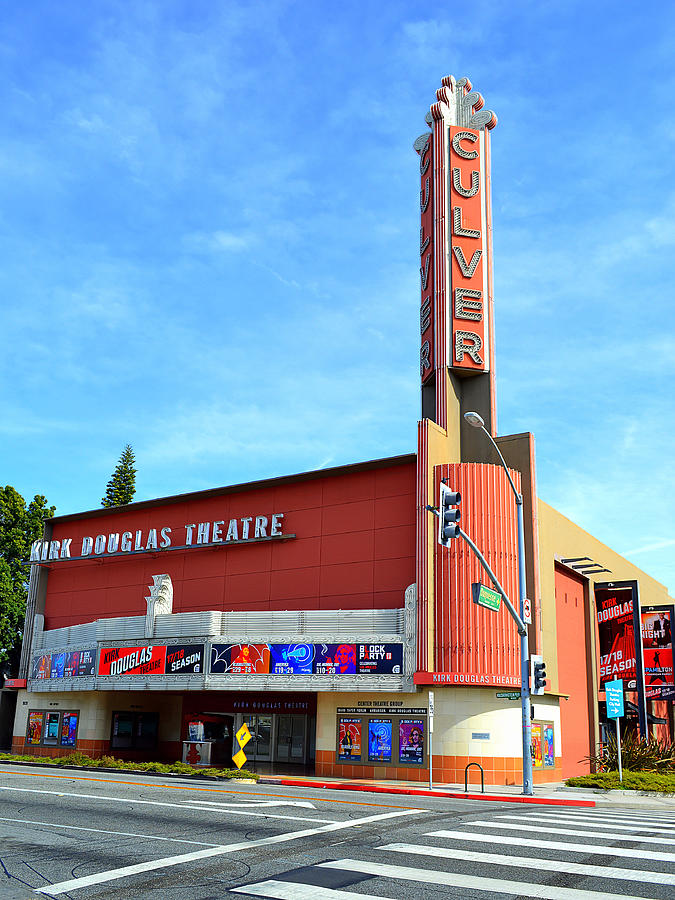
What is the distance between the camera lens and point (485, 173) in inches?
1715

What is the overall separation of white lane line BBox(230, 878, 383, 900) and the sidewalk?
1485 centimetres

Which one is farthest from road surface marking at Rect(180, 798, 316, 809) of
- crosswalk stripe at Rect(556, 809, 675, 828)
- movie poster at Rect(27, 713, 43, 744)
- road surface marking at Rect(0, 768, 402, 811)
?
movie poster at Rect(27, 713, 43, 744)

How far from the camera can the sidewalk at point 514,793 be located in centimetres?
2323

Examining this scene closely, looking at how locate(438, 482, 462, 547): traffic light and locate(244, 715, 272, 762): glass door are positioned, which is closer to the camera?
locate(438, 482, 462, 547): traffic light

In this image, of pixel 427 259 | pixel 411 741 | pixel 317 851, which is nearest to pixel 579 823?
pixel 317 851

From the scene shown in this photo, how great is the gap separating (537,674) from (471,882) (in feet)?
54.9

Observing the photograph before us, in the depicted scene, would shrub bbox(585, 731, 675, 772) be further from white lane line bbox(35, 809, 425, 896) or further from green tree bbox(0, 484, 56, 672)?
green tree bbox(0, 484, 56, 672)

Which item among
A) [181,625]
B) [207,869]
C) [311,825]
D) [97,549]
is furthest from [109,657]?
[207,869]

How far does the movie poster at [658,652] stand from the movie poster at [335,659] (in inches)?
652

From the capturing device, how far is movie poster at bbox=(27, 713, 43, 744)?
43250mm

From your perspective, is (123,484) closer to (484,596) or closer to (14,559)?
(14,559)

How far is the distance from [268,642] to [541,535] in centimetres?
1250

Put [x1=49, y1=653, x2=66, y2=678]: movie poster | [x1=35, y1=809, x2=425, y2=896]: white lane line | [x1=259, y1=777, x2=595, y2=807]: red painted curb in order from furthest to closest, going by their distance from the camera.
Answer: [x1=49, y1=653, x2=66, y2=678]: movie poster → [x1=259, y1=777, x2=595, y2=807]: red painted curb → [x1=35, y1=809, x2=425, y2=896]: white lane line

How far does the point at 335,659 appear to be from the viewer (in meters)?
33.4
